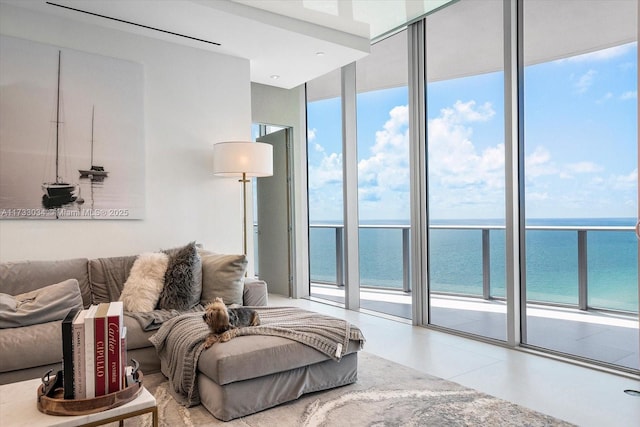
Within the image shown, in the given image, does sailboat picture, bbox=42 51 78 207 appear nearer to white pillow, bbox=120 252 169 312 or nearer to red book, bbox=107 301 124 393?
white pillow, bbox=120 252 169 312

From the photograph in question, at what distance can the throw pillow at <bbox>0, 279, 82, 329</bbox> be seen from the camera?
263 cm

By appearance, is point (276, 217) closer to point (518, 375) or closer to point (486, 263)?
point (486, 263)

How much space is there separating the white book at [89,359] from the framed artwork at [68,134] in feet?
7.09

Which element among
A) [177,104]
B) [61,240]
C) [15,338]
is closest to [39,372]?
[15,338]

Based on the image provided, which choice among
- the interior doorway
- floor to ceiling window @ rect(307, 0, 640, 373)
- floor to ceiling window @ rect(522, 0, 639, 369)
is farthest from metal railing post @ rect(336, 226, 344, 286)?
floor to ceiling window @ rect(522, 0, 639, 369)

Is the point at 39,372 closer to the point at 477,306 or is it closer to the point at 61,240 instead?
the point at 61,240

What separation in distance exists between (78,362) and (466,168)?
Answer: 11.4 ft

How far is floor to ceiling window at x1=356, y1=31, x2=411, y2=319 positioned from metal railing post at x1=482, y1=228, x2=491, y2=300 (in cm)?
86

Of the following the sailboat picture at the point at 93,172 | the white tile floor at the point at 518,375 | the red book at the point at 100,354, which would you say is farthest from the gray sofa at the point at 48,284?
the white tile floor at the point at 518,375

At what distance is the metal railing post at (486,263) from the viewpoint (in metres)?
4.07

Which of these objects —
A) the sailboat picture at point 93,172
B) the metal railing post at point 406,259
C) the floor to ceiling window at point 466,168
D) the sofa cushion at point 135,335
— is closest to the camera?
the sofa cushion at point 135,335

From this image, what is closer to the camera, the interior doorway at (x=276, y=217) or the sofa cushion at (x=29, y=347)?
the sofa cushion at (x=29, y=347)

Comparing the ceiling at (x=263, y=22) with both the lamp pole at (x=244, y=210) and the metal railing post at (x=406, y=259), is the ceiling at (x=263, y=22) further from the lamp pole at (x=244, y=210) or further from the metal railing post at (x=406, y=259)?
the metal railing post at (x=406, y=259)

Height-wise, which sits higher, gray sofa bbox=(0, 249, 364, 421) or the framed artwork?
the framed artwork
